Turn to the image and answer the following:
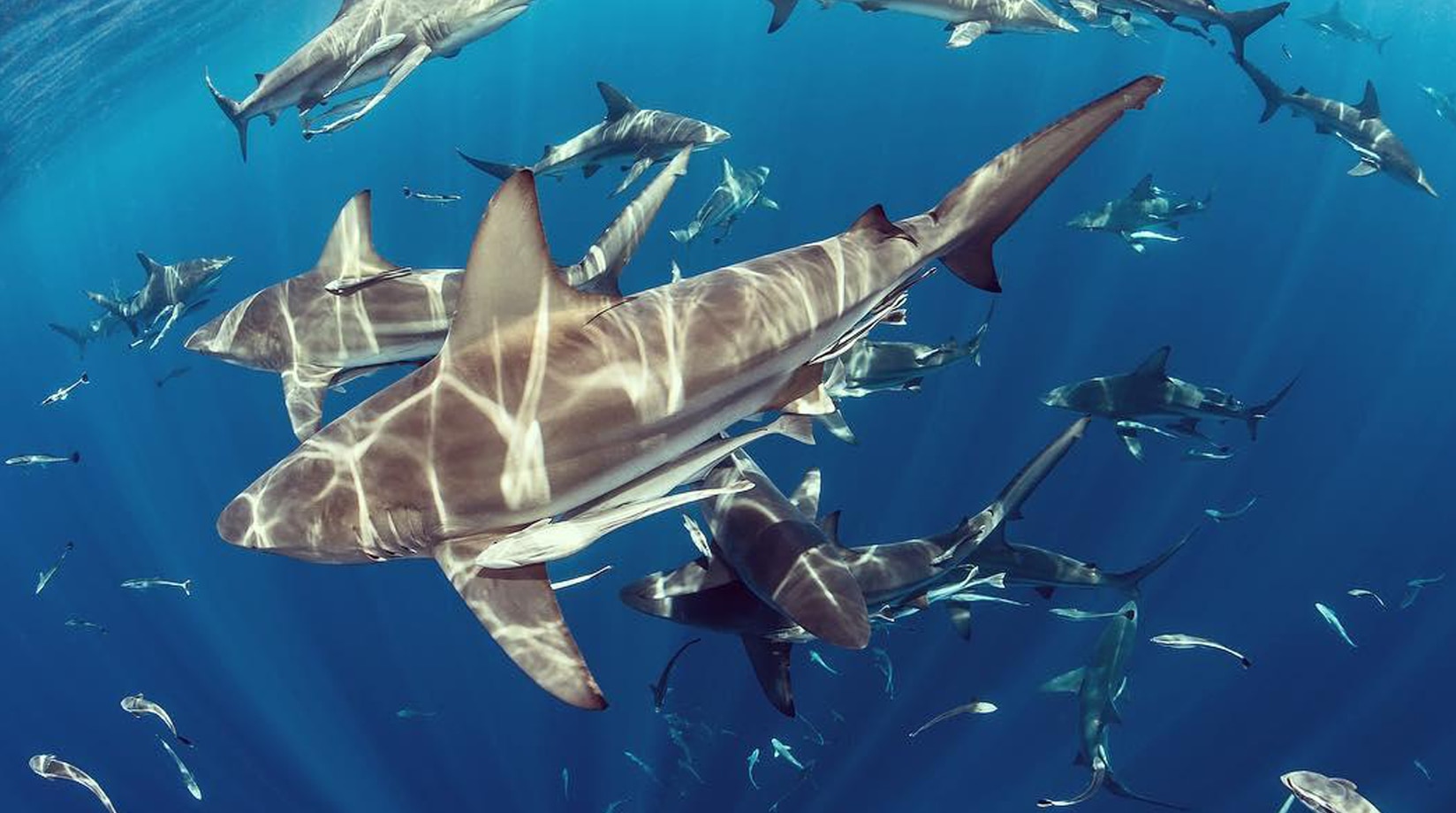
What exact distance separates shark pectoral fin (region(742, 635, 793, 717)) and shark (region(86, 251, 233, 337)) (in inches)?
243

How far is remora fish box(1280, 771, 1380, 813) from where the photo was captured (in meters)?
3.36

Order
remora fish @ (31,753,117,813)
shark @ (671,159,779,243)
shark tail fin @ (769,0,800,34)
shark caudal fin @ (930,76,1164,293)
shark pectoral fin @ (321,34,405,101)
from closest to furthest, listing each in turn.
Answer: shark caudal fin @ (930,76,1164,293) < remora fish @ (31,753,117,813) < shark pectoral fin @ (321,34,405,101) < shark tail fin @ (769,0,800,34) < shark @ (671,159,779,243)

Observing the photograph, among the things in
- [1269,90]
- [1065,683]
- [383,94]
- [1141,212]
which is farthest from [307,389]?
[1269,90]

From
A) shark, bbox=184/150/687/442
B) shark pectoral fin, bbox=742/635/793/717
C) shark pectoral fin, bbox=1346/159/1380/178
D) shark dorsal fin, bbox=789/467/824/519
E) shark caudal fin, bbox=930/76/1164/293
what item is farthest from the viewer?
shark pectoral fin, bbox=1346/159/1380/178

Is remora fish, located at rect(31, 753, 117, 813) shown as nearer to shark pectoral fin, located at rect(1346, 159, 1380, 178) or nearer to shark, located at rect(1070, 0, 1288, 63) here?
shark, located at rect(1070, 0, 1288, 63)

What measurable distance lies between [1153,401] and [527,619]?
6.45 meters

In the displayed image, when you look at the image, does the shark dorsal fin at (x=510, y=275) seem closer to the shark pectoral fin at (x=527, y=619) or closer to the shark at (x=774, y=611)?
the shark pectoral fin at (x=527, y=619)

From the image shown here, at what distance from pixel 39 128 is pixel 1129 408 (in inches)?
1310

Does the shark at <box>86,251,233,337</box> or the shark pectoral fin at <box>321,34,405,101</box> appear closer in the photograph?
the shark pectoral fin at <box>321,34,405,101</box>

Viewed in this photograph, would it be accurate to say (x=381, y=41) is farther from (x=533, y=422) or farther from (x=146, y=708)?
(x=146, y=708)

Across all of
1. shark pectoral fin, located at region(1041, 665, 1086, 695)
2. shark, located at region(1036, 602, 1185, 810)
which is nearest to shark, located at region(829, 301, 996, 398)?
shark, located at region(1036, 602, 1185, 810)

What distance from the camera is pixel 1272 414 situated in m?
22.2

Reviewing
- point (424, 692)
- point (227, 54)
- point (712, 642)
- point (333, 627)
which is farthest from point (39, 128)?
point (712, 642)

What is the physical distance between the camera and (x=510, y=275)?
212 centimetres
